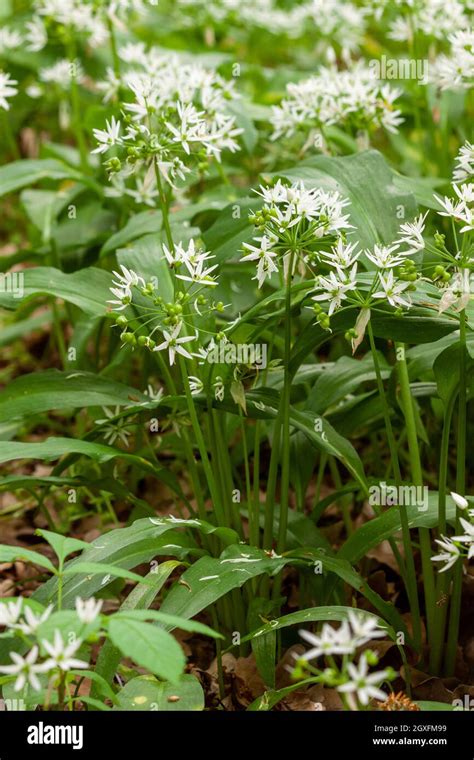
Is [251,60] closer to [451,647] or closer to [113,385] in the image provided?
[113,385]

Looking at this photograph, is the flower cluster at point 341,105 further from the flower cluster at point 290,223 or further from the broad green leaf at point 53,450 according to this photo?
the broad green leaf at point 53,450

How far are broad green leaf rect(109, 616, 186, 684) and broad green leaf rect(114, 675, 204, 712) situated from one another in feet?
1.54

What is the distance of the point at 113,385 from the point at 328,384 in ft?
2.17

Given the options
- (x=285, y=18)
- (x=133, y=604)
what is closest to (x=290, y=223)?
(x=133, y=604)

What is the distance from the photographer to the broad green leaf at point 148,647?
153 cm

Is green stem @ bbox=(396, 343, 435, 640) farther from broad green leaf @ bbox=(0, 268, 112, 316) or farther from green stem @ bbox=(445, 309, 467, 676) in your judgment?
broad green leaf @ bbox=(0, 268, 112, 316)

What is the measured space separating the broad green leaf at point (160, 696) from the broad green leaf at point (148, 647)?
47 centimetres

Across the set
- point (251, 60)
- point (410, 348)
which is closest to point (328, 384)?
point (410, 348)

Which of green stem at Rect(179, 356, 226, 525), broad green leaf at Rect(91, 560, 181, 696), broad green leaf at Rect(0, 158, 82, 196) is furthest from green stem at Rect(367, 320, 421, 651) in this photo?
broad green leaf at Rect(0, 158, 82, 196)

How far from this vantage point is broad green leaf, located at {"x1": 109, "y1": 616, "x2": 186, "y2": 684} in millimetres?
1533

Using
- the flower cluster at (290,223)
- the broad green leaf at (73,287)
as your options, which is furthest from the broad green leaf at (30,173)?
the flower cluster at (290,223)

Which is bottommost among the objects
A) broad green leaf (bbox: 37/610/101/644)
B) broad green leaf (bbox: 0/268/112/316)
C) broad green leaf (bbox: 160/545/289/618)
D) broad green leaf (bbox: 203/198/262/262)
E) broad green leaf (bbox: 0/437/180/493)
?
broad green leaf (bbox: 160/545/289/618)

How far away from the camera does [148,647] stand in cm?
158

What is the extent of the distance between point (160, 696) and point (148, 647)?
59 cm
